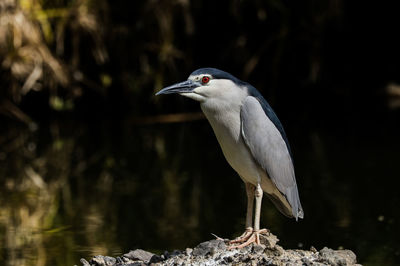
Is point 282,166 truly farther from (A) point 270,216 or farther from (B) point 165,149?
(B) point 165,149

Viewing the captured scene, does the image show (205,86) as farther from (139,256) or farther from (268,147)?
(139,256)

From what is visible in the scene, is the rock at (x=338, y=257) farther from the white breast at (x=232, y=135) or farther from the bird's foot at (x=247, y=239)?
the white breast at (x=232, y=135)

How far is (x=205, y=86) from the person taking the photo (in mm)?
3650

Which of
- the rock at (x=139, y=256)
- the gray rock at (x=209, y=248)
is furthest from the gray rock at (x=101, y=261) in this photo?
the gray rock at (x=209, y=248)

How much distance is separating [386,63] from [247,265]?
27.5 ft

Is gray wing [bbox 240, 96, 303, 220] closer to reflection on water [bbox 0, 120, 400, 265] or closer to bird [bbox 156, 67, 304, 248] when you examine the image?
bird [bbox 156, 67, 304, 248]

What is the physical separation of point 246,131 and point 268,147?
0.17 m

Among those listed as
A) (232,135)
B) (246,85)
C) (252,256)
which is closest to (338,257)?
(252,256)

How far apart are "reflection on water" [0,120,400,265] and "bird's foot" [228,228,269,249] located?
1.23 metres

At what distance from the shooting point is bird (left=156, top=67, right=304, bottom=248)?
12.0 feet

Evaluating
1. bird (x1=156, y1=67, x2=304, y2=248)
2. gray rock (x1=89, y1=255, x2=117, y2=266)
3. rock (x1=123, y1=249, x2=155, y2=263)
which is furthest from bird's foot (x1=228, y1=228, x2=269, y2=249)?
gray rock (x1=89, y1=255, x2=117, y2=266)

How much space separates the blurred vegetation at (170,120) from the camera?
17.8 ft

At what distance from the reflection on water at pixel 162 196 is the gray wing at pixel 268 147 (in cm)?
105

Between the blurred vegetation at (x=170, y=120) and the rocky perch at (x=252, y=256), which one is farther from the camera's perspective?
the blurred vegetation at (x=170, y=120)
